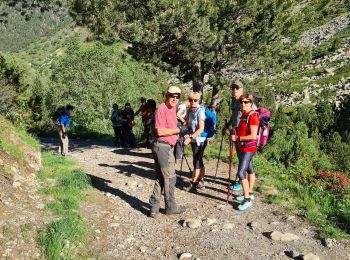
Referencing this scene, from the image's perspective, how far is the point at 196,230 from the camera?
20.5 feet

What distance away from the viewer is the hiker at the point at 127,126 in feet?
49.3

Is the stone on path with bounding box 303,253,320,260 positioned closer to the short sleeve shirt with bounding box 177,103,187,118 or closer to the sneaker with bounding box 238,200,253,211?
the sneaker with bounding box 238,200,253,211

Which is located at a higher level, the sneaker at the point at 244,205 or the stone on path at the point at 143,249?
the sneaker at the point at 244,205

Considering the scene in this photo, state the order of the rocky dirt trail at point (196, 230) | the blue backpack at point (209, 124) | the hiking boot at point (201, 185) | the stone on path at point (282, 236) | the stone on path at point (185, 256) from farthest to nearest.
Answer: the hiking boot at point (201, 185)
the blue backpack at point (209, 124)
the stone on path at point (282, 236)
the rocky dirt trail at point (196, 230)
the stone on path at point (185, 256)

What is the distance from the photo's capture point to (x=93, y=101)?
3334cm

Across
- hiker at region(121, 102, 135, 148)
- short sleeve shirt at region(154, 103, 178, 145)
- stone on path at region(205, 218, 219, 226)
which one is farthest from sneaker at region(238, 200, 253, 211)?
hiker at region(121, 102, 135, 148)

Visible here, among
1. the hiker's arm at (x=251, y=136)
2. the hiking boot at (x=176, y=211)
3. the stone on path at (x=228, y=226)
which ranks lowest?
the stone on path at (x=228, y=226)

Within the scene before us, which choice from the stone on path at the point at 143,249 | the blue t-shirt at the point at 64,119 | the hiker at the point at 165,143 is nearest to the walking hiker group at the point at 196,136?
the hiker at the point at 165,143

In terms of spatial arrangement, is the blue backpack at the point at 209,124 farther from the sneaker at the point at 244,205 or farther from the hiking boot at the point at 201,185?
the sneaker at the point at 244,205

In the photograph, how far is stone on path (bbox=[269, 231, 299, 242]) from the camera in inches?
230

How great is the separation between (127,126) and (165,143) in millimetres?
8718

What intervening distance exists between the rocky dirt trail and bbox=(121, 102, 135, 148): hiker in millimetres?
6398

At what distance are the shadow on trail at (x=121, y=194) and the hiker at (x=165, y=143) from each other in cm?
61

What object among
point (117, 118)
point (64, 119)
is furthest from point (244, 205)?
point (117, 118)
